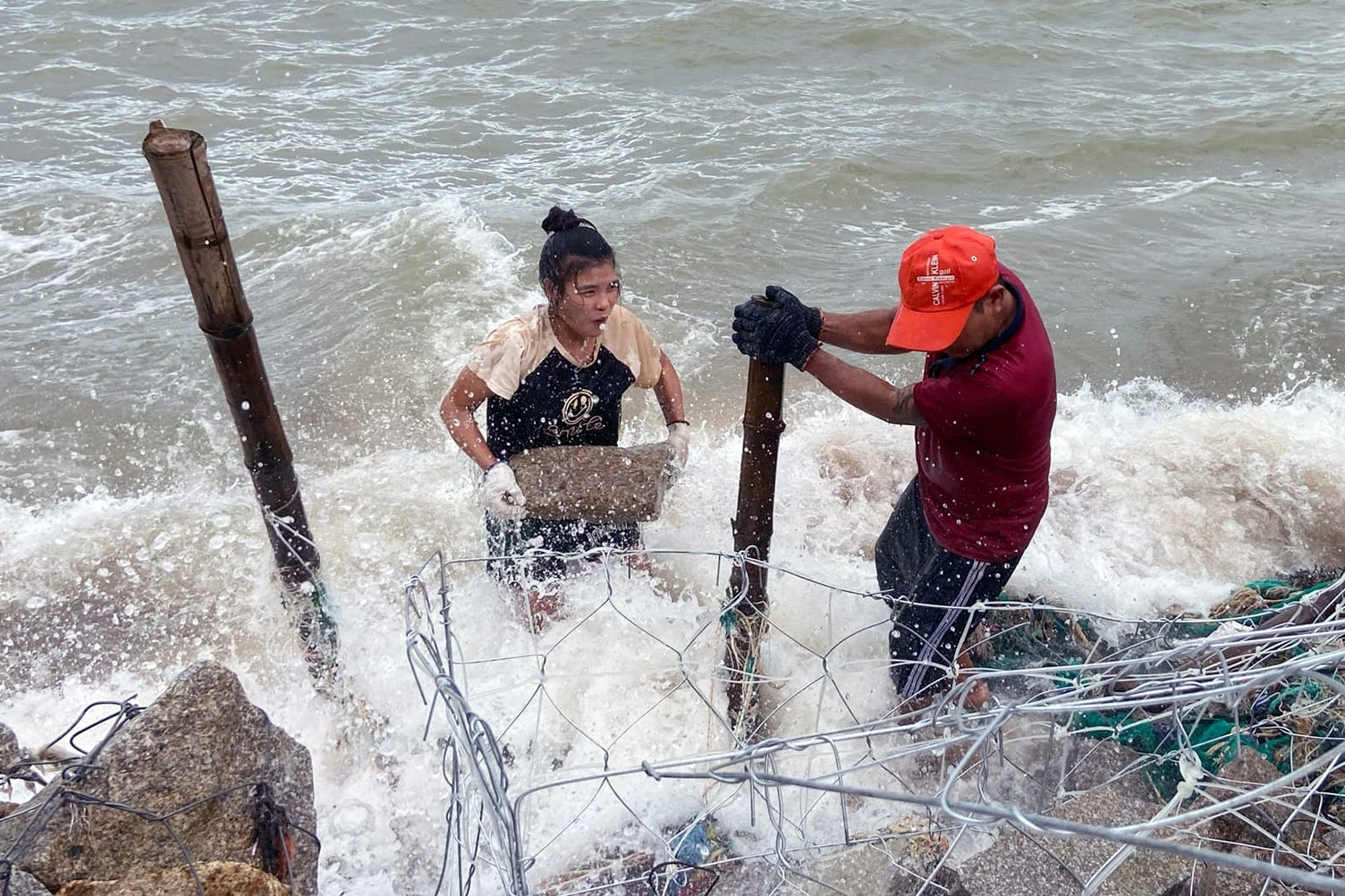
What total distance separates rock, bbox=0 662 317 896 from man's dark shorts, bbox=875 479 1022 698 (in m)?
1.77

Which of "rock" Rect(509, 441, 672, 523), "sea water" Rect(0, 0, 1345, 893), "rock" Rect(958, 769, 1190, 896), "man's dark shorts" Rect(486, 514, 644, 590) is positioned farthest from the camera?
"sea water" Rect(0, 0, 1345, 893)

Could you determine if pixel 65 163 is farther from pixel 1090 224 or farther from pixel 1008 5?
pixel 1008 5

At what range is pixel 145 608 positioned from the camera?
443 centimetres

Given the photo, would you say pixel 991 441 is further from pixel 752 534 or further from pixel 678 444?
pixel 678 444

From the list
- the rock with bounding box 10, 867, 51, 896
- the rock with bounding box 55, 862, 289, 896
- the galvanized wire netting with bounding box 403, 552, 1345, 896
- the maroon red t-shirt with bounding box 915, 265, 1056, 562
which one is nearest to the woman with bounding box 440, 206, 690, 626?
the galvanized wire netting with bounding box 403, 552, 1345, 896

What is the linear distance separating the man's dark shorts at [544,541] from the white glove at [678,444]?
301 millimetres

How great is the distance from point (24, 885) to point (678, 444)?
216 centimetres

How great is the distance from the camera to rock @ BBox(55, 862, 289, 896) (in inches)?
79.1

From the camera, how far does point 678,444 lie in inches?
137

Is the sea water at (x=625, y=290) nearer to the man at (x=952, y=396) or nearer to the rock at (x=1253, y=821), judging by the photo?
the man at (x=952, y=396)

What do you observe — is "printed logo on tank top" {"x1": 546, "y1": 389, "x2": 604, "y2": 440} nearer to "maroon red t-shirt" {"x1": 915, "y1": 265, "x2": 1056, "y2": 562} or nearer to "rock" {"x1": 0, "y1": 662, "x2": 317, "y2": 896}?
"maroon red t-shirt" {"x1": 915, "y1": 265, "x2": 1056, "y2": 562}

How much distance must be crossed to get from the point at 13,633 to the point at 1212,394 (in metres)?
6.47

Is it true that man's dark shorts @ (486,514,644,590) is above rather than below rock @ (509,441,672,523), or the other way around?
below

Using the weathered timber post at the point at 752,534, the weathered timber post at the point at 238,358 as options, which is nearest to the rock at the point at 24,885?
the weathered timber post at the point at 238,358
